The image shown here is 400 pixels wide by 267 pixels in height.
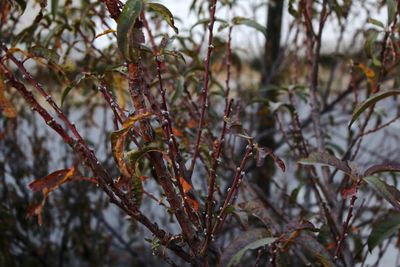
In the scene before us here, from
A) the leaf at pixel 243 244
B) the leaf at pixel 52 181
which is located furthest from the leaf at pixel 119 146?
the leaf at pixel 243 244

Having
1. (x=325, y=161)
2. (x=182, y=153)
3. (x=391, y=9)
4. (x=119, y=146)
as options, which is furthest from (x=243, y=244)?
(x=391, y=9)

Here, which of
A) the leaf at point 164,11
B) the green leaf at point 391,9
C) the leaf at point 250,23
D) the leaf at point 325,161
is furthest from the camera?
the leaf at point 250,23

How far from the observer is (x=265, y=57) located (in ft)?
11.5

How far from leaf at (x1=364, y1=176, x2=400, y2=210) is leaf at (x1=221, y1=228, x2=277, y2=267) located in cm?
22

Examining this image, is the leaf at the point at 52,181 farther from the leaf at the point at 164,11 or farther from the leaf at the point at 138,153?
the leaf at the point at 164,11

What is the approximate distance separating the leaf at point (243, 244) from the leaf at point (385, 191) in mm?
218

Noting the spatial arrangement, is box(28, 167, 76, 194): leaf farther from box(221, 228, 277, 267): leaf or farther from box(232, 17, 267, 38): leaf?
box(232, 17, 267, 38): leaf

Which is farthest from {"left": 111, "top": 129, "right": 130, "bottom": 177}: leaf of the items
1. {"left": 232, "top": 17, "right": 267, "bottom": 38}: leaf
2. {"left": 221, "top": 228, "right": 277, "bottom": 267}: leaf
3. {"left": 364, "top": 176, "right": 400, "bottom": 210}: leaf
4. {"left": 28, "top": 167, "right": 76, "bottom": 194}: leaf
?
{"left": 232, "top": 17, "right": 267, "bottom": 38}: leaf

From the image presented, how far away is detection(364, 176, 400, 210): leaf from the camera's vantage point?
103 centimetres

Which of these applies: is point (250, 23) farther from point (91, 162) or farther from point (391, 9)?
point (91, 162)

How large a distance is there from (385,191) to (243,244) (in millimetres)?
305

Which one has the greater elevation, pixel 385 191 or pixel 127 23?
pixel 127 23

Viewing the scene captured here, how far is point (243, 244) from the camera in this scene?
1.14 m

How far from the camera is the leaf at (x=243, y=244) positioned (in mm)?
1079
